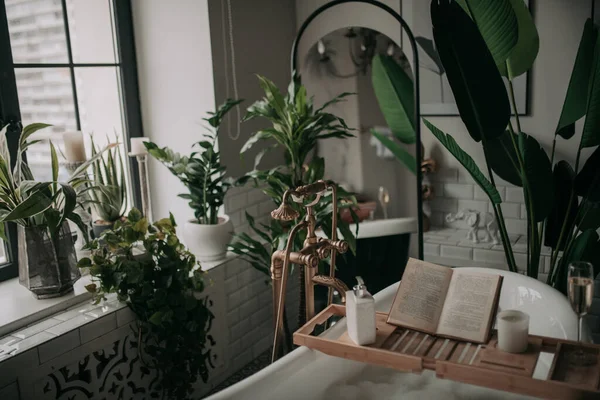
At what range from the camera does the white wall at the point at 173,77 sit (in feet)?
10.7

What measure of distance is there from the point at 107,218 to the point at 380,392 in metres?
1.55

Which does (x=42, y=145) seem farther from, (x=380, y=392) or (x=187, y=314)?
(x=380, y=392)

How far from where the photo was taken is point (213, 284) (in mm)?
3061

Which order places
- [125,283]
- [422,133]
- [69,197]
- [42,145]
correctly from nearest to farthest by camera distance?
[69,197] → [125,283] → [42,145] → [422,133]

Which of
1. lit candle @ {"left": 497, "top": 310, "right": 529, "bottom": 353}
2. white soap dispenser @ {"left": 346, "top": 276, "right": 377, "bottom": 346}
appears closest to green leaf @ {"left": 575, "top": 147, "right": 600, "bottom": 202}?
lit candle @ {"left": 497, "top": 310, "right": 529, "bottom": 353}

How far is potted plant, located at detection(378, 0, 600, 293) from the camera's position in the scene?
270cm

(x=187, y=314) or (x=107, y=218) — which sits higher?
(x=107, y=218)

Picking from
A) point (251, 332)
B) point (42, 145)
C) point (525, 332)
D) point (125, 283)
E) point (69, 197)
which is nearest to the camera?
point (525, 332)

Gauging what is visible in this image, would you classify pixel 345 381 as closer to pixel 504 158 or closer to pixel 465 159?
pixel 465 159

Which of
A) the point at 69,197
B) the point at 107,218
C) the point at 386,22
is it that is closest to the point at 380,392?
the point at 69,197

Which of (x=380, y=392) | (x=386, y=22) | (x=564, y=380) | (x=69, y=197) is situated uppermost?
(x=386, y=22)

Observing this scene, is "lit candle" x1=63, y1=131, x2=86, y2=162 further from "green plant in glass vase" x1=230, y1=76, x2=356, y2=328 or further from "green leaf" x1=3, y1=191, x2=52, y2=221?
"green plant in glass vase" x1=230, y1=76, x2=356, y2=328

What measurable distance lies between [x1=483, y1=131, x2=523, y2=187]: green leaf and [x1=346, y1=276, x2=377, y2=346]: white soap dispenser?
4.87ft

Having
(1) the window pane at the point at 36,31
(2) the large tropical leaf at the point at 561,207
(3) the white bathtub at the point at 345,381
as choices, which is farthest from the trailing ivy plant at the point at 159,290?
(2) the large tropical leaf at the point at 561,207
